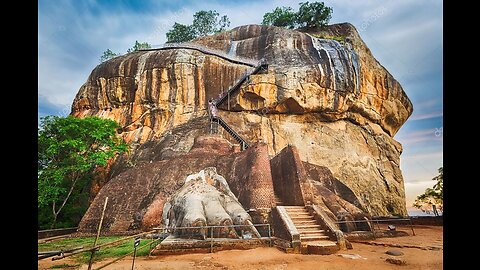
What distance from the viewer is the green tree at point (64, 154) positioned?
52.2ft

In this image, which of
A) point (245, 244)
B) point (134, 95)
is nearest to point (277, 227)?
point (245, 244)

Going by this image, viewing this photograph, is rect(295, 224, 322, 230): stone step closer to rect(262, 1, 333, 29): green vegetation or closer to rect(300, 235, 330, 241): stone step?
rect(300, 235, 330, 241): stone step

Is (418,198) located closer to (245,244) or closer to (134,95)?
(245,244)

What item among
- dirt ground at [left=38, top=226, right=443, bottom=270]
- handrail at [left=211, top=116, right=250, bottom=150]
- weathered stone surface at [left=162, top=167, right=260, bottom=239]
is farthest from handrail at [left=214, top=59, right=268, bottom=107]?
dirt ground at [left=38, top=226, right=443, bottom=270]

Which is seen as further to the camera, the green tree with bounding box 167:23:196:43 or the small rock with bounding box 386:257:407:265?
the green tree with bounding box 167:23:196:43

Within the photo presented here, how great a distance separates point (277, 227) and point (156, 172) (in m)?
7.60

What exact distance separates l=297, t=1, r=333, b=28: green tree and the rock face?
638 centimetres

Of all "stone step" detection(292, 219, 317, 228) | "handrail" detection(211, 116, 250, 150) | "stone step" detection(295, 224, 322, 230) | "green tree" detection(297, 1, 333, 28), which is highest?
"green tree" detection(297, 1, 333, 28)

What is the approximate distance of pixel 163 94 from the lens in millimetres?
27031

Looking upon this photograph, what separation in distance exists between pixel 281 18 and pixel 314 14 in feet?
14.6

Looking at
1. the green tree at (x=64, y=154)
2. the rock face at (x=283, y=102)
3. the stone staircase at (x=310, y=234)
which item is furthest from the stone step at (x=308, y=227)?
the rock face at (x=283, y=102)

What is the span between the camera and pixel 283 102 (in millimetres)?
26219

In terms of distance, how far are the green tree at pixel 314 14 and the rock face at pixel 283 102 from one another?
6377 mm

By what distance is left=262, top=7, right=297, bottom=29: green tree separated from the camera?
36362 mm
